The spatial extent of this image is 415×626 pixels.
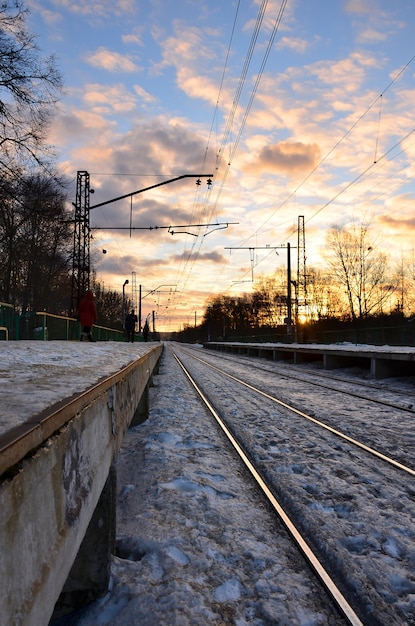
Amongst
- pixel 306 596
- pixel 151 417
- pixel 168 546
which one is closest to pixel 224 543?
pixel 168 546

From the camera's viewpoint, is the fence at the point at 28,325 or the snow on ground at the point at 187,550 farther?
the fence at the point at 28,325

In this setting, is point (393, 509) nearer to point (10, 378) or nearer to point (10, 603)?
point (10, 378)

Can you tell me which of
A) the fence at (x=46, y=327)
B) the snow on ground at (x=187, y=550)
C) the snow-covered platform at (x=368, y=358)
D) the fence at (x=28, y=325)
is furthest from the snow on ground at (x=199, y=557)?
the fence at (x=46, y=327)

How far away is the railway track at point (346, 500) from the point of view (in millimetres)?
2793

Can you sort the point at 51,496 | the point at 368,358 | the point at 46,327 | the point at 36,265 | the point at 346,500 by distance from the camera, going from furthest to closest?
the point at 36,265 → the point at 368,358 → the point at 46,327 → the point at 346,500 → the point at 51,496

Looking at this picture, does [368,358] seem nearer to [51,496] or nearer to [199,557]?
[199,557]

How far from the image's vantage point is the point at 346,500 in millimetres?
4164

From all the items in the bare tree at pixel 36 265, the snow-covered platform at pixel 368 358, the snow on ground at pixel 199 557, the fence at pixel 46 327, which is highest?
the bare tree at pixel 36 265

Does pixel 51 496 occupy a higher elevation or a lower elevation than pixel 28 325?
lower

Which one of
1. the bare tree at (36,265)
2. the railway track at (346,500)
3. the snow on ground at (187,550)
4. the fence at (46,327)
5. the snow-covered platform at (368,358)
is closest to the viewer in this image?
the snow on ground at (187,550)

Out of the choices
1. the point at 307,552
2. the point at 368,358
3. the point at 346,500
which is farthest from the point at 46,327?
the point at 307,552

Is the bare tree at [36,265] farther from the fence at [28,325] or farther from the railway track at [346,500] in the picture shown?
the railway track at [346,500]

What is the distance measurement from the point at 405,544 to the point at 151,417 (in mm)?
5565

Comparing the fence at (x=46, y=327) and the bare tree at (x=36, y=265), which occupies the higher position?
the bare tree at (x=36, y=265)
